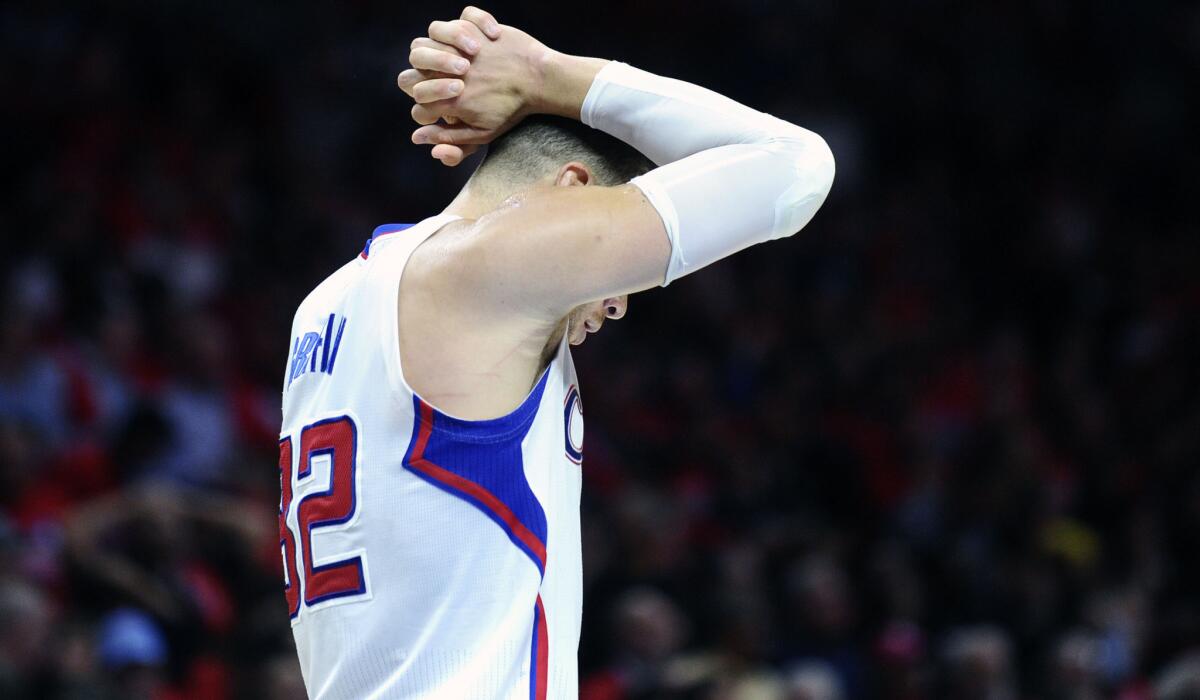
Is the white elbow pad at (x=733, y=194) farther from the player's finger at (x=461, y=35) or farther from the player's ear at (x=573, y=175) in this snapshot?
the player's finger at (x=461, y=35)

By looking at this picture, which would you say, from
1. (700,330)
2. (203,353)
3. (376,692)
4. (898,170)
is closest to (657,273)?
(376,692)

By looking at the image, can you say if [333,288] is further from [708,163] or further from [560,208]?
[708,163]

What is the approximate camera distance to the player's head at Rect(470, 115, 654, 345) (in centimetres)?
279

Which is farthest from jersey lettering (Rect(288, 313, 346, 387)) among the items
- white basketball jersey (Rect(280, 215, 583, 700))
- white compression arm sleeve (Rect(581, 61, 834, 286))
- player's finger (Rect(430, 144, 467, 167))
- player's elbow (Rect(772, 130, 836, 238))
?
player's elbow (Rect(772, 130, 836, 238))

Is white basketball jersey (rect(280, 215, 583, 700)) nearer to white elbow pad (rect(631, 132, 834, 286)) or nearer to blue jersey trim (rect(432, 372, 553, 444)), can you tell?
blue jersey trim (rect(432, 372, 553, 444))

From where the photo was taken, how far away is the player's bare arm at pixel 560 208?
249cm

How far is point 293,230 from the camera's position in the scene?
397 inches

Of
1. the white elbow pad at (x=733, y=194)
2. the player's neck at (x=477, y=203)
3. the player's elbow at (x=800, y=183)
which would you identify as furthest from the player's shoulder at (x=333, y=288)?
the player's elbow at (x=800, y=183)

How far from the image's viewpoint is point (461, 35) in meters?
2.80

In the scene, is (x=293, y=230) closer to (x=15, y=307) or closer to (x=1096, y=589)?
(x=15, y=307)

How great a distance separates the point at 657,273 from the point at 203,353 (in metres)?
6.42

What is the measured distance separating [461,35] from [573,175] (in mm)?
333

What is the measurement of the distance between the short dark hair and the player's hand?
0.11ft

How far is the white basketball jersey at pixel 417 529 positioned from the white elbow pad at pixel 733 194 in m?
0.35
